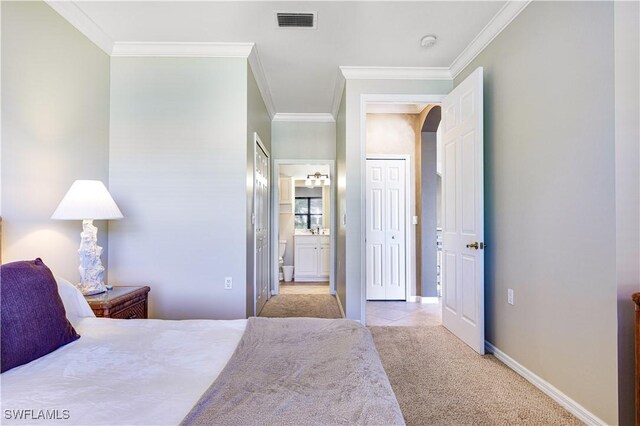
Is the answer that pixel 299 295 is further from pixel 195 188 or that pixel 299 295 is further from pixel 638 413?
pixel 638 413

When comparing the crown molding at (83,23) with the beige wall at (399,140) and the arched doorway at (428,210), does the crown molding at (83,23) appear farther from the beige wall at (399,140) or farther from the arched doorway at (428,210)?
the arched doorway at (428,210)

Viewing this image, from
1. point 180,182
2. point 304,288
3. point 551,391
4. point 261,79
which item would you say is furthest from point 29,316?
point 304,288

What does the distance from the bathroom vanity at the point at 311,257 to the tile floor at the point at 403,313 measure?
5.38ft

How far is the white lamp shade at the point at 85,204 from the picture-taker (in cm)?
190

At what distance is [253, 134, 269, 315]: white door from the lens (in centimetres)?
338

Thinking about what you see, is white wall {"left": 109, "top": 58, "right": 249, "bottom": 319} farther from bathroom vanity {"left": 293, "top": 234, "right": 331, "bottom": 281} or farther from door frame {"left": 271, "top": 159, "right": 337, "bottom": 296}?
bathroom vanity {"left": 293, "top": 234, "right": 331, "bottom": 281}

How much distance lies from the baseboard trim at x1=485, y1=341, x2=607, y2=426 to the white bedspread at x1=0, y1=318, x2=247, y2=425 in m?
1.92

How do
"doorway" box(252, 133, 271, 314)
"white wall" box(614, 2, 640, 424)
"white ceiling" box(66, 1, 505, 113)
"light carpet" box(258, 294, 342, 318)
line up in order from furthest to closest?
"light carpet" box(258, 294, 342, 318) < "doorway" box(252, 133, 271, 314) < "white ceiling" box(66, 1, 505, 113) < "white wall" box(614, 2, 640, 424)

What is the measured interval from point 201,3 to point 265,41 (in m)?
0.61

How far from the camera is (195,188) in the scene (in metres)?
2.75

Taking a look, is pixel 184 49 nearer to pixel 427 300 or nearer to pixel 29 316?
pixel 29 316

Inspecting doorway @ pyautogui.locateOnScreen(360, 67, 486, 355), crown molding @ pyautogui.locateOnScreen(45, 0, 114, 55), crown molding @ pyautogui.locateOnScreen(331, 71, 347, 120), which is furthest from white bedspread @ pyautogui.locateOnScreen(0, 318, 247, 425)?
crown molding @ pyautogui.locateOnScreen(331, 71, 347, 120)

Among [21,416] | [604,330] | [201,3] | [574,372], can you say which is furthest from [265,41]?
Result: [574,372]

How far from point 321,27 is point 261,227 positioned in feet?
7.53
